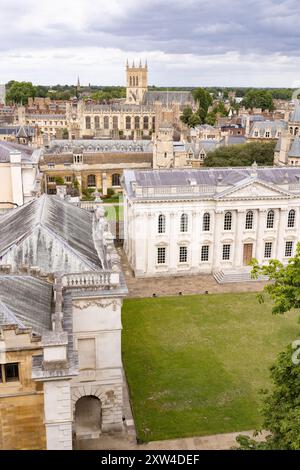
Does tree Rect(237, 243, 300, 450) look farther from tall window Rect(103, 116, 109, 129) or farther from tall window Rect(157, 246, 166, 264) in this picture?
tall window Rect(103, 116, 109, 129)

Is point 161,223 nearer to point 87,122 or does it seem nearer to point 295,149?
point 295,149

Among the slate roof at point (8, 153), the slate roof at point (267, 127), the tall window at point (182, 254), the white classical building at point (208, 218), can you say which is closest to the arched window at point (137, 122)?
the slate roof at point (267, 127)

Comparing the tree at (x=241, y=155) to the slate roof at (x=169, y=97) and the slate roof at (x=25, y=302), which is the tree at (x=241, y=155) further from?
the slate roof at (x=169, y=97)

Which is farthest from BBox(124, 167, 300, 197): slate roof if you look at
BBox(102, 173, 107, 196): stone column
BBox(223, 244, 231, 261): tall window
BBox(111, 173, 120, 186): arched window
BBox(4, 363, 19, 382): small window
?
BBox(111, 173, 120, 186): arched window

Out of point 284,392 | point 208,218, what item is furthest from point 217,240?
point 284,392

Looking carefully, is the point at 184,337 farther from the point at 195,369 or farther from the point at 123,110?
the point at 123,110
